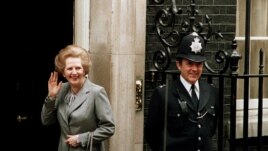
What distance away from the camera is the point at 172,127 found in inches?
221

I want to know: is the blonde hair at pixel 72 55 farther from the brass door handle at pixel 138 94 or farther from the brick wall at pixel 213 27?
the brick wall at pixel 213 27

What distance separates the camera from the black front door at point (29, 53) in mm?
7949

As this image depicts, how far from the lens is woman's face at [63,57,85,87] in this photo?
223 inches

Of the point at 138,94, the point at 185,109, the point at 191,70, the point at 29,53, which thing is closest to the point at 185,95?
the point at 185,109

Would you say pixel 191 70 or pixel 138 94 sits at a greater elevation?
pixel 191 70

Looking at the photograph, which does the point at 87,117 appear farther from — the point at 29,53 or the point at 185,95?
the point at 29,53

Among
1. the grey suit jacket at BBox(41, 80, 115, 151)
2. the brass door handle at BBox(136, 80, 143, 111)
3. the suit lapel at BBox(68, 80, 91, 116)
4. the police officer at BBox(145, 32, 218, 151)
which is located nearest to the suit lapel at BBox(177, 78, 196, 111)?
the police officer at BBox(145, 32, 218, 151)

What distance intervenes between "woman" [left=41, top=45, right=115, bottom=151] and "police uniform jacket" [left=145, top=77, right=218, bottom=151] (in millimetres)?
404

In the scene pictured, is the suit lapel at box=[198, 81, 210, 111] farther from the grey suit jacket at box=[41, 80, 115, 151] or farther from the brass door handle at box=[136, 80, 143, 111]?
the brass door handle at box=[136, 80, 143, 111]

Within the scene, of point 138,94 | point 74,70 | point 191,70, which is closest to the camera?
point 191,70

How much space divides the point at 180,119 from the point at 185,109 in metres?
0.09

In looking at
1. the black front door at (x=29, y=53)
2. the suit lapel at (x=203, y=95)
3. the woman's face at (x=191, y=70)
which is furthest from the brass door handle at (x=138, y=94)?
the woman's face at (x=191, y=70)

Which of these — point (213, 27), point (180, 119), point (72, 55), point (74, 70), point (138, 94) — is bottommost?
point (180, 119)

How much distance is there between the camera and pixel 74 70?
5.66 m
